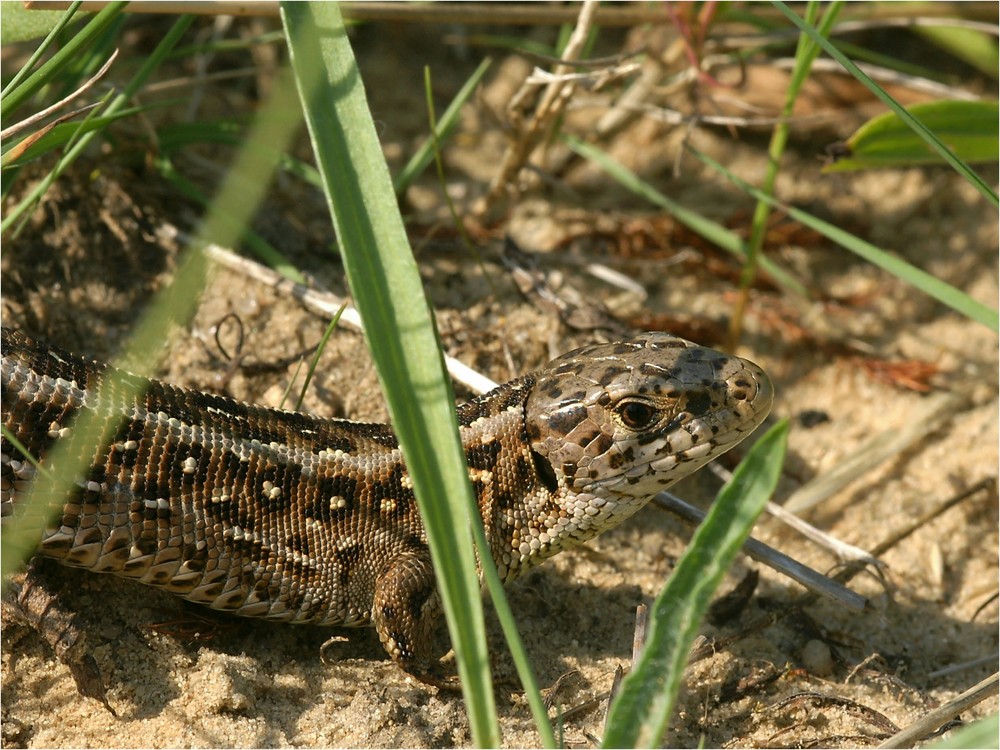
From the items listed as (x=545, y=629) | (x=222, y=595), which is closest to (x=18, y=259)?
(x=222, y=595)

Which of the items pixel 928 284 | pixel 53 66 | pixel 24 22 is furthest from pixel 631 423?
pixel 24 22

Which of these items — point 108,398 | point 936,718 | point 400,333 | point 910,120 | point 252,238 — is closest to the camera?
point 400,333

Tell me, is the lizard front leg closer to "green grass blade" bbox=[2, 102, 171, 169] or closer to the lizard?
the lizard

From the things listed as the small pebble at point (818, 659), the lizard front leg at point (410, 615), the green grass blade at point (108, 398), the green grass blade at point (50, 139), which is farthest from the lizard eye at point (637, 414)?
the green grass blade at point (50, 139)

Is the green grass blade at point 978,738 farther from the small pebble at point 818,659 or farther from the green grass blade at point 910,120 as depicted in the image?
the small pebble at point 818,659

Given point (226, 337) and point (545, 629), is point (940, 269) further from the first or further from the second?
point (226, 337)

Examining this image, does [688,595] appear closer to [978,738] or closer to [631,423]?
[978,738]

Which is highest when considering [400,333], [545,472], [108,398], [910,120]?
[910,120]
